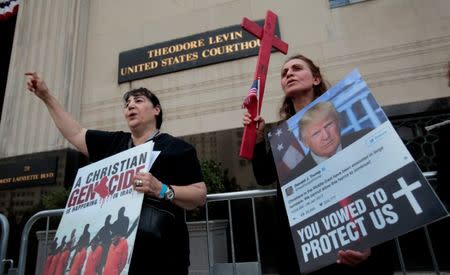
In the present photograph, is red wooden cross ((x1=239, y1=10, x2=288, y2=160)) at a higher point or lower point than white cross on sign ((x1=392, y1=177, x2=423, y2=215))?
higher

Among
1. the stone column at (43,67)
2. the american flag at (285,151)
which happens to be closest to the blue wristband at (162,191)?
the american flag at (285,151)

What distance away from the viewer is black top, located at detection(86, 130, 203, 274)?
1236 mm

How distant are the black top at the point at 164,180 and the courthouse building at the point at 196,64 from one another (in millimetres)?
2749

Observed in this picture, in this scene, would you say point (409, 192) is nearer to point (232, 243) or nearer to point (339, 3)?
point (232, 243)

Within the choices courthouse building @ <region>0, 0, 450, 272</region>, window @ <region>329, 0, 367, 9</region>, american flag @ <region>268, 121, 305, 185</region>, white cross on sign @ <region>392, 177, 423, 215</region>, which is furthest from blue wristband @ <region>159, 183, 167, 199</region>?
window @ <region>329, 0, 367, 9</region>

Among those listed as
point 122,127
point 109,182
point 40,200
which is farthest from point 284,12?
point 40,200

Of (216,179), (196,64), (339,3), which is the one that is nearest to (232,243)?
(216,179)

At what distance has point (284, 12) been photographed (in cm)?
516

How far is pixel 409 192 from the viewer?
847 mm

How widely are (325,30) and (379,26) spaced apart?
Result: 2.57 feet

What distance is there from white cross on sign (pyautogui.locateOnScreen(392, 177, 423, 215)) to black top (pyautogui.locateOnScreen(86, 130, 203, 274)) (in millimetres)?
872

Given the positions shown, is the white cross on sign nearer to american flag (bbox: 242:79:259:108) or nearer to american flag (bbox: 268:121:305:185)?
american flag (bbox: 268:121:305:185)

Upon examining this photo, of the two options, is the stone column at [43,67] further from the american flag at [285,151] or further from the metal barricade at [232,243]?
the american flag at [285,151]

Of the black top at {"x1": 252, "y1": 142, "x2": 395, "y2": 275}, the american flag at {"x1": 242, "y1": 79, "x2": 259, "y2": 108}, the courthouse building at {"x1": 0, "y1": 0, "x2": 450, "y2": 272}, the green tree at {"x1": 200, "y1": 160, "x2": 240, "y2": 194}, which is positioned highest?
the courthouse building at {"x1": 0, "y1": 0, "x2": 450, "y2": 272}
